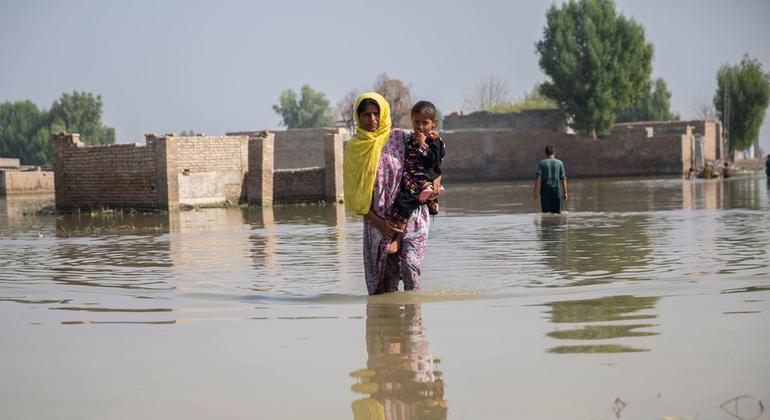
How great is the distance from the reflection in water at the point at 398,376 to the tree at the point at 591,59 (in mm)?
47783

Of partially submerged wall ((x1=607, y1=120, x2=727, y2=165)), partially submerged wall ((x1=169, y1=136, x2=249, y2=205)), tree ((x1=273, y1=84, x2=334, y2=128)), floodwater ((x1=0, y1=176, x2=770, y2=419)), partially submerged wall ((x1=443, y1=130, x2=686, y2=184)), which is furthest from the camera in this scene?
tree ((x1=273, y1=84, x2=334, y2=128))

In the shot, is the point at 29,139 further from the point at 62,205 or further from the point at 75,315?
the point at 75,315

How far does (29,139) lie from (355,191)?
9449 cm

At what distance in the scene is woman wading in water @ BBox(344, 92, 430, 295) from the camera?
6762 millimetres

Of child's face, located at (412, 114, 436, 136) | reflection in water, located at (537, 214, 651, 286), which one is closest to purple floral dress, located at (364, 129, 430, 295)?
child's face, located at (412, 114, 436, 136)

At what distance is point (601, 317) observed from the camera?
6012 mm

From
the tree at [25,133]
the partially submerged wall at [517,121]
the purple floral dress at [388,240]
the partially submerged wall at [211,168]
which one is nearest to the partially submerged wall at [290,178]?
the partially submerged wall at [211,168]

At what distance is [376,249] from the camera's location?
702 cm

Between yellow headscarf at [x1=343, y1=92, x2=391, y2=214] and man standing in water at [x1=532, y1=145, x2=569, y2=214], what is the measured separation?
30.1 ft

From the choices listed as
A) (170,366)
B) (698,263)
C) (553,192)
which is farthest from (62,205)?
(170,366)

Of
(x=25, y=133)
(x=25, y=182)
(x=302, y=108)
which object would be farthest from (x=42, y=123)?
(x=25, y=182)

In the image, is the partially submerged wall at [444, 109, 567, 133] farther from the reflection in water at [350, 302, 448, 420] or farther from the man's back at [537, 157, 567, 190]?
the reflection in water at [350, 302, 448, 420]

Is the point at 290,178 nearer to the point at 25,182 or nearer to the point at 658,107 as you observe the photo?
the point at 25,182

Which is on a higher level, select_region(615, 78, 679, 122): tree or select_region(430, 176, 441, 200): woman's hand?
select_region(615, 78, 679, 122): tree
